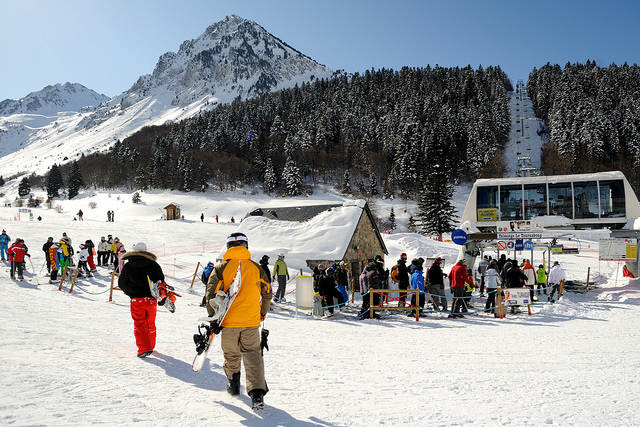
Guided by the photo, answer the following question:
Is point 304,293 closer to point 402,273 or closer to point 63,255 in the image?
point 402,273

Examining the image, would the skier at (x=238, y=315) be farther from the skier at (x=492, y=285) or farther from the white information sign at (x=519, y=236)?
the white information sign at (x=519, y=236)

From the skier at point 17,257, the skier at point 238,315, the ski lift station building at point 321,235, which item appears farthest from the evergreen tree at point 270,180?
the skier at point 238,315

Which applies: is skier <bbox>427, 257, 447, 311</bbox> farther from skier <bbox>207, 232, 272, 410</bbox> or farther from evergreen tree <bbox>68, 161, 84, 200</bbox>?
evergreen tree <bbox>68, 161, 84, 200</bbox>

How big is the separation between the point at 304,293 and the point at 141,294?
6704 mm

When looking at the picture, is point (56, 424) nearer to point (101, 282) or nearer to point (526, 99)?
point (101, 282)

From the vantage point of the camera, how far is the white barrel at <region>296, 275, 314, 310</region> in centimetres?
1168

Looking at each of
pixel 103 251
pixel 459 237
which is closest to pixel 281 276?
pixel 459 237

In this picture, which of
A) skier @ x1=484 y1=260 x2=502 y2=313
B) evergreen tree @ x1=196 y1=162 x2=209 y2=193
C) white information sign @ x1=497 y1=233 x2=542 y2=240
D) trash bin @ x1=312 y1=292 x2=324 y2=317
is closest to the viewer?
trash bin @ x1=312 y1=292 x2=324 y2=317

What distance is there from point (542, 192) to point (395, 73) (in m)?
128

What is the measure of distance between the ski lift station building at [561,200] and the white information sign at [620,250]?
165 cm

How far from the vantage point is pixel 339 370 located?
5387 millimetres

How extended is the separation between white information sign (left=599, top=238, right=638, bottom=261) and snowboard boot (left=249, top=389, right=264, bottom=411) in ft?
54.7

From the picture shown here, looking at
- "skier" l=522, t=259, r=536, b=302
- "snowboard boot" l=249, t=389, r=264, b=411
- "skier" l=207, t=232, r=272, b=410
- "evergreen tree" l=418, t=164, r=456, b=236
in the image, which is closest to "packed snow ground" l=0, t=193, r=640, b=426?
"snowboard boot" l=249, t=389, r=264, b=411

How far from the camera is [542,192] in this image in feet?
59.0
